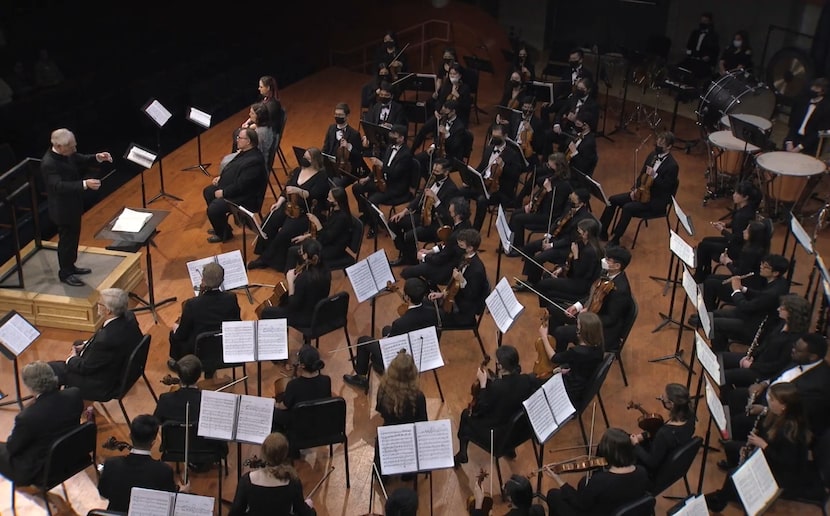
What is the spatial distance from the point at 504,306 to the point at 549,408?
3.65 feet

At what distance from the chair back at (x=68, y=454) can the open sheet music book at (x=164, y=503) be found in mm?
904

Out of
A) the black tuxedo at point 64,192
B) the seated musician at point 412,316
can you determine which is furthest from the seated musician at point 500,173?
the black tuxedo at point 64,192

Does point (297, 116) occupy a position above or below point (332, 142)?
below

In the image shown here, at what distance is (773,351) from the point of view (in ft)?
22.0

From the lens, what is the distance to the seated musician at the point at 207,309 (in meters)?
6.87

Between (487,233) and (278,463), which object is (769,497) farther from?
(487,233)

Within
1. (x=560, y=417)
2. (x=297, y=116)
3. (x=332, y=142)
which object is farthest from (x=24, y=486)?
(x=297, y=116)

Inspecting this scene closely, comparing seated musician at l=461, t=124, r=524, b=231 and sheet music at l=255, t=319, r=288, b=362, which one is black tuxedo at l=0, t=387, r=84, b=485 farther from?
seated musician at l=461, t=124, r=524, b=231

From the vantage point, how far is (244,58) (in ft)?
52.3

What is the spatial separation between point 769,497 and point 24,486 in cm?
497

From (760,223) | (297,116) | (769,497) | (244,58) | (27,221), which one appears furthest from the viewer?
(244,58)

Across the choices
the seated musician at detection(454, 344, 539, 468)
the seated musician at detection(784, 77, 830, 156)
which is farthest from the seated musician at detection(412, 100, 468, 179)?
the seated musician at detection(454, 344, 539, 468)

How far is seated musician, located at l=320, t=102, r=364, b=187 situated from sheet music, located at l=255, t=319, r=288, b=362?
3812 millimetres

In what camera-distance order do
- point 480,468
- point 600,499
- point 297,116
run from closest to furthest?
1. point 600,499
2. point 480,468
3. point 297,116
